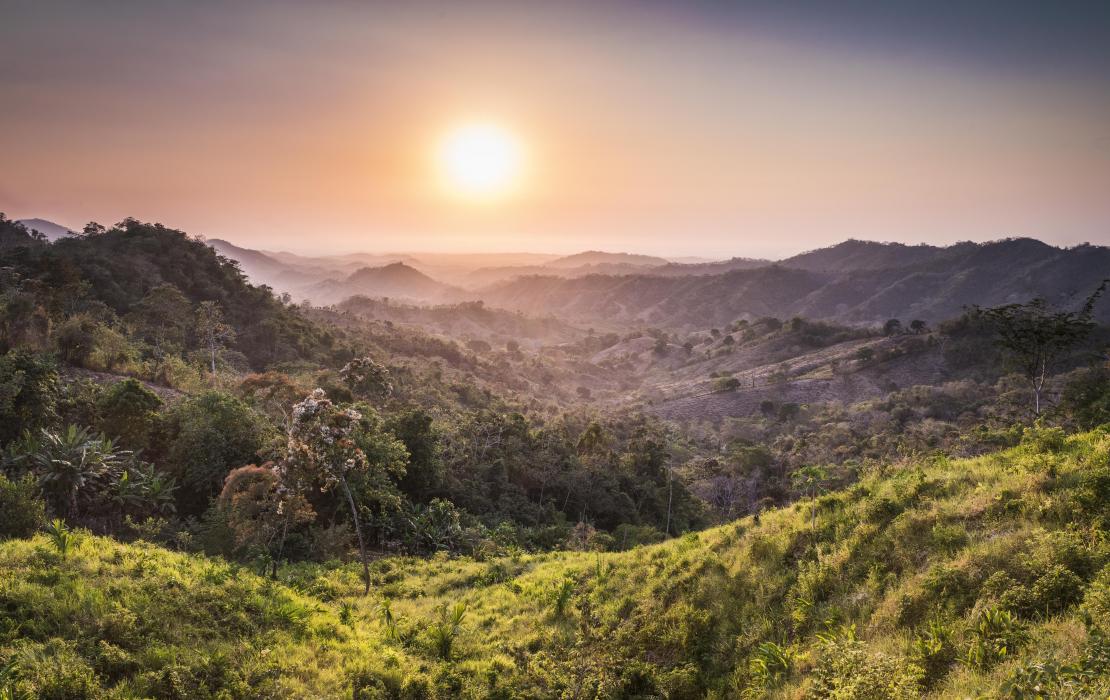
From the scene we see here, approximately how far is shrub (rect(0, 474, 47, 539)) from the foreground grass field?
1356mm

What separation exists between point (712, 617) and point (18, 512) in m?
16.3

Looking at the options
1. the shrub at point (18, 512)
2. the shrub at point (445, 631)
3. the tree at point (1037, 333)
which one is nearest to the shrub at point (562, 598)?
the shrub at point (445, 631)

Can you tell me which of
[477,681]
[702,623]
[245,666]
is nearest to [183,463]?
[245,666]

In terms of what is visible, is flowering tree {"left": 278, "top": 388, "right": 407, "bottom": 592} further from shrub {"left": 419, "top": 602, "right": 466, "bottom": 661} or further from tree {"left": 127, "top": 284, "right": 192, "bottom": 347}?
tree {"left": 127, "top": 284, "right": 192, "bottom": 347}

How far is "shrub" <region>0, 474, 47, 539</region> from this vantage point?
470 inches

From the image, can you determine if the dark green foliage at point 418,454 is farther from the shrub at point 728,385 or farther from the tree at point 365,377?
the shrub at point 728,385

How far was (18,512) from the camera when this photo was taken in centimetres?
1216

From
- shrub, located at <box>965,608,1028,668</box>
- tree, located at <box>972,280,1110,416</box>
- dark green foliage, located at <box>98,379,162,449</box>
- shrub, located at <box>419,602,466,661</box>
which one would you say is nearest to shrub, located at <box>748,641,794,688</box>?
shrub, located at <box>965,608,1028,668</box>

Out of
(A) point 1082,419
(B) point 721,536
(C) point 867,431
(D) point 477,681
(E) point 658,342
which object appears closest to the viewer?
(D) point 477,681

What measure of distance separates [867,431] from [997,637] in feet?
154

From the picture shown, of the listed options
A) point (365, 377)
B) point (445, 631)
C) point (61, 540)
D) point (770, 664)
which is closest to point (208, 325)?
point (365, 377)

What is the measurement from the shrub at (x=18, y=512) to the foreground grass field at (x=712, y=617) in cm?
136

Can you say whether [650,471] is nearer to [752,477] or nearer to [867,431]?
[752,477]

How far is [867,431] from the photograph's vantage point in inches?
1823
